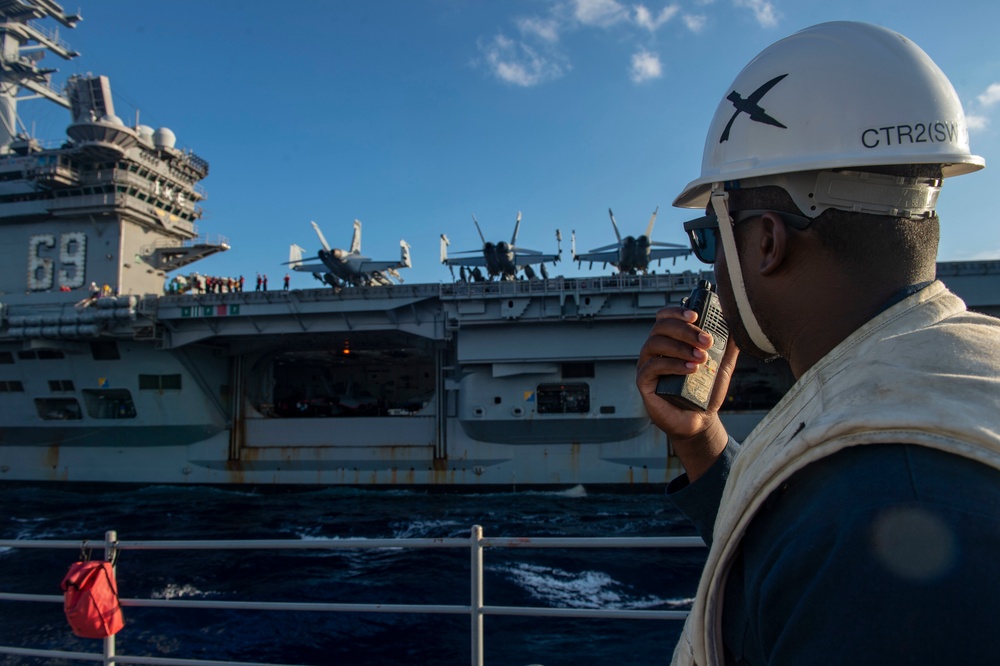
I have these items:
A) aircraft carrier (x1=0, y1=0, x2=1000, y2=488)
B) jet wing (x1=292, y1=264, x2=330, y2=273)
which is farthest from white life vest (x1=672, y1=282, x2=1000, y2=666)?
jet wing (x1=292, y1=264, x2=330, y2=273)

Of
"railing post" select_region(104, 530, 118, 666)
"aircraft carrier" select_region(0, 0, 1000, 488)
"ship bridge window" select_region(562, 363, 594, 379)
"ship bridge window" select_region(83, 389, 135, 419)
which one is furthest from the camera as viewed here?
"ship bridge window" select_region(83, 389, 135, 419)

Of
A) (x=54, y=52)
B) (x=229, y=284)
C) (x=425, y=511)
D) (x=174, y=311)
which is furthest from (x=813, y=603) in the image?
(x=54, y=52)

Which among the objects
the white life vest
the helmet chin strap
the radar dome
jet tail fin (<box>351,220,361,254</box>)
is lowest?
the white life vest

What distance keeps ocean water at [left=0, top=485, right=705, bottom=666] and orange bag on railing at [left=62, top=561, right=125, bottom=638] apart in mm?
4557

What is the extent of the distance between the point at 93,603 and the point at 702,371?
4.71 m

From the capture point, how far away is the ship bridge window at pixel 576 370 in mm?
19891

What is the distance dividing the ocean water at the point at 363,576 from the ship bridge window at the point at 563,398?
9.27 ft

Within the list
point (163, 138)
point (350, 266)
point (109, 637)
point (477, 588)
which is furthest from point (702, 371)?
point (163, 138)

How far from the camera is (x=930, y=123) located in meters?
1.14

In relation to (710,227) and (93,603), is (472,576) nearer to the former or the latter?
(710,227)

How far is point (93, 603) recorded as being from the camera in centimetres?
420

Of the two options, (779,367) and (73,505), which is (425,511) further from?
(779,367)

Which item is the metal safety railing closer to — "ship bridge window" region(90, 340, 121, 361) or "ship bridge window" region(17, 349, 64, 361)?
"ship bridge window" region(90, 340, 121, 361)

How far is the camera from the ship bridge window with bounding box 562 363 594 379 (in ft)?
65.3
